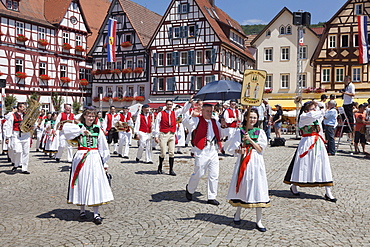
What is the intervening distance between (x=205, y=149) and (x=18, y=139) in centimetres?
667

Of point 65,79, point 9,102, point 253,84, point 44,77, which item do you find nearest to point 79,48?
point 65,79

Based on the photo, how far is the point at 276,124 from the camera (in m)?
19.4

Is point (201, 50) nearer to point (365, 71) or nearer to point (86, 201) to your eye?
point (365, 71)

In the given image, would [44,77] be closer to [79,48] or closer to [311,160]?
[79,48]

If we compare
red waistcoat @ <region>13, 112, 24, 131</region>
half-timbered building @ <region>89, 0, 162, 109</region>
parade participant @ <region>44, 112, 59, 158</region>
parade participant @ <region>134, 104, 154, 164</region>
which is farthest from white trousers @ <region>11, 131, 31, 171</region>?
half-timbered building @ <region>89, 0, 162, 109</region>

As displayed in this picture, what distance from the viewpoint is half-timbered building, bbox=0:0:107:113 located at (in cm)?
3775

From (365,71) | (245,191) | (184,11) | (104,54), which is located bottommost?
(245,191)

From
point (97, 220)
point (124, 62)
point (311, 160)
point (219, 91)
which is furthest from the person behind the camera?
point (124, 62)

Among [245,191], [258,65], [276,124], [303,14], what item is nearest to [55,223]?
[245,191]

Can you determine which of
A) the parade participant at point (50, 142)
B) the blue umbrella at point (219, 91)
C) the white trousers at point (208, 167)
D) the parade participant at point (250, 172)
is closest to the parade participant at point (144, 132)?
the blue umbrella at point (219, 91)

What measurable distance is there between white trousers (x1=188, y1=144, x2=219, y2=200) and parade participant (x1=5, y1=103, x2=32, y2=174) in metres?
6.06

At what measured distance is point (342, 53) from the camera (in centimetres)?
3731

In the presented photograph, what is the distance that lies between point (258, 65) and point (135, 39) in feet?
43.2

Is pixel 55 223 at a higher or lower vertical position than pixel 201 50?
lower
